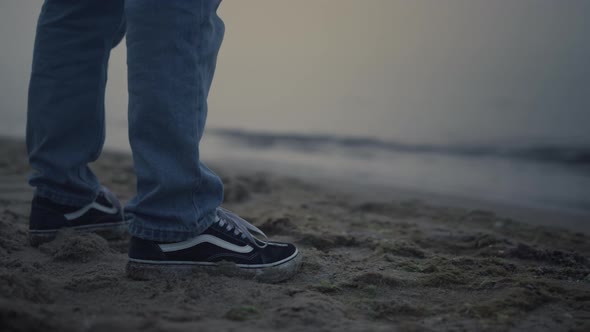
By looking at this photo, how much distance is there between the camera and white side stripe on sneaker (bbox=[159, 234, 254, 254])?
4.97 feet

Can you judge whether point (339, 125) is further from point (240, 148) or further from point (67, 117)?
point (67, 117)

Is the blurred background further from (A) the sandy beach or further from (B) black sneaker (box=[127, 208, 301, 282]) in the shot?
(B) black sneaker (box=[127, 208, 301, 282])

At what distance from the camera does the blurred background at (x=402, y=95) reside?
593 cm

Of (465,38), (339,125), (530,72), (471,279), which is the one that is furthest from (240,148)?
(465,38)

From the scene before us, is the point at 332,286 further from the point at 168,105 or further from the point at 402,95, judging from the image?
the point at 402,95

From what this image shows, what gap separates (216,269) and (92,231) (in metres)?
0.70

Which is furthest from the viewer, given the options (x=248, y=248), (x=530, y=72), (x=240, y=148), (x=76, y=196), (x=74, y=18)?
(x=530, y=72)

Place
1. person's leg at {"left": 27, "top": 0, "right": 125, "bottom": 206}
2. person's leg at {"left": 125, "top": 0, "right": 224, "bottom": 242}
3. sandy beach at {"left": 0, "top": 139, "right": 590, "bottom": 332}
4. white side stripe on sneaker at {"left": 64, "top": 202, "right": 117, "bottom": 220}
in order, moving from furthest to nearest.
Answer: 1. white side stripe on sneaker at {"left": 64, "top": 202, "right": 117, "bottom": 220}
2. person's leg at {"left": 27, "top": 0, "right": 125, "bottom": 206}
3. person's leg at {"left": 125, "top": 0, "right": 224, "bottom": 242}
4. sandy beach at {"left": 0, "top": 139, "right": 590, "bottom": 332}

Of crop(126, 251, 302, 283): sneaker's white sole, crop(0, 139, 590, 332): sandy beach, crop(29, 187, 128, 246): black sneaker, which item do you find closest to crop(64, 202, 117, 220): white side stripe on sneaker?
crop(29, 187, 128, 246): black sneaker

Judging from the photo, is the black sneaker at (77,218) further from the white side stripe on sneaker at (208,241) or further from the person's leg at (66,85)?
the white side stripe on sneaker at (208,241)

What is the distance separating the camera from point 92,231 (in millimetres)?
1982

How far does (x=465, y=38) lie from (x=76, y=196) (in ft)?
45.0

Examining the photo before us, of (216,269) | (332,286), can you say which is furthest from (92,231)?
(332,286)

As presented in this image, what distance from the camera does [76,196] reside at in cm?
192
